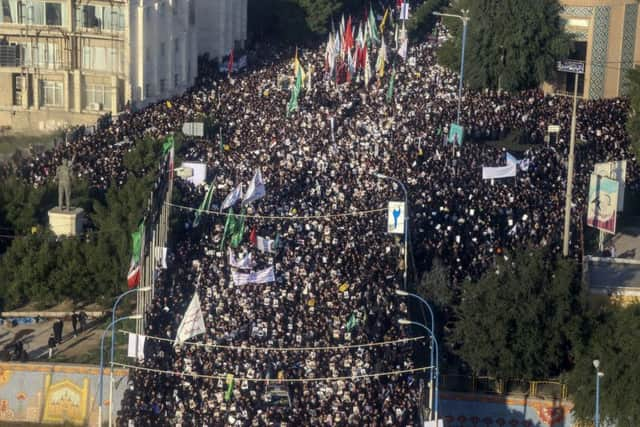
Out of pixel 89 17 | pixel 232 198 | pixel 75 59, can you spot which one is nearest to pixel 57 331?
pixel 232 198

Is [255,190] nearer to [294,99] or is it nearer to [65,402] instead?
[65,402]

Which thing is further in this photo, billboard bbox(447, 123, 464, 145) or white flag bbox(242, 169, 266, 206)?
billboard bbox(447, 123, 464, 145)

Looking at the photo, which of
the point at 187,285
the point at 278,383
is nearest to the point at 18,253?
the point at 187,285

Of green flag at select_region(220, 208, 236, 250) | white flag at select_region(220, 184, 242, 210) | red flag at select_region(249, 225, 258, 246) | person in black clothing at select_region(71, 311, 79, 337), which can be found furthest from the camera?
white flag at select_region(220, 184, 242, 210)

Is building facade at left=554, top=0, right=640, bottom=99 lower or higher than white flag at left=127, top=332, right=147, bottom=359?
higher

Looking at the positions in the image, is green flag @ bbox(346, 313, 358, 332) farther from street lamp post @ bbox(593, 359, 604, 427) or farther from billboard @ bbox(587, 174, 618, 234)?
billboard @ bbox(587, 174, 618, 234)

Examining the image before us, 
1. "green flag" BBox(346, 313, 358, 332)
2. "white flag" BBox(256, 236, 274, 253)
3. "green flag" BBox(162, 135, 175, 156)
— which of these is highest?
"green flag" BBox(162, 135, 175, 156)

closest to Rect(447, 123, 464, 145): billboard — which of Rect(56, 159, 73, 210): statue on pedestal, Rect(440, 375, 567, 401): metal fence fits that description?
Rect(56, 159, 73, 210): statue on pedestal
